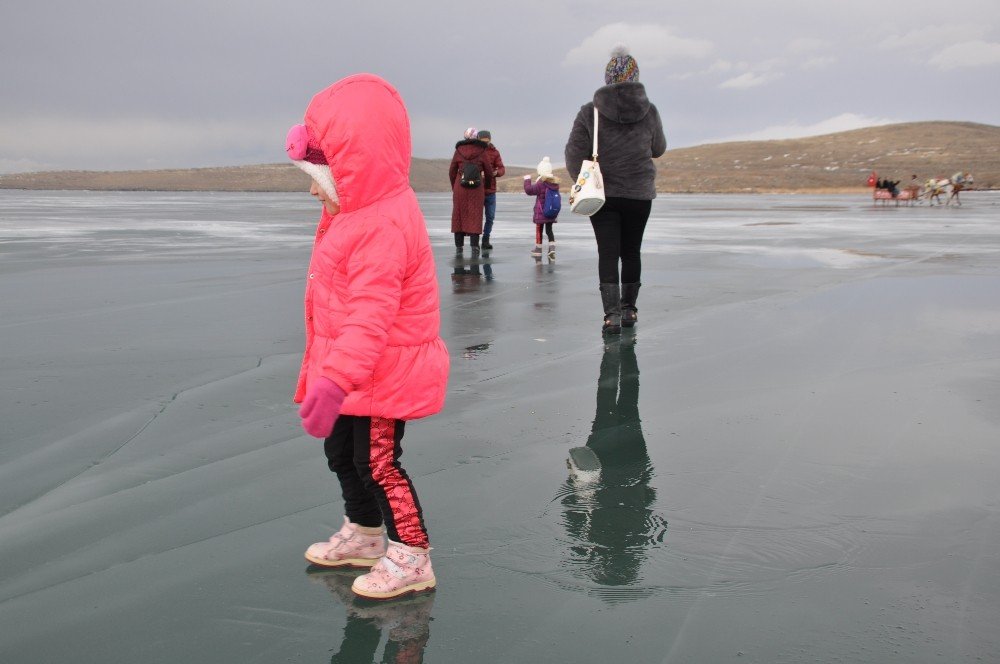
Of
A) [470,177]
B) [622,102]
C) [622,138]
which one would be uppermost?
[622,102]

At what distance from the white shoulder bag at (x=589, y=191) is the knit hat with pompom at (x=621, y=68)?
25.6 inches

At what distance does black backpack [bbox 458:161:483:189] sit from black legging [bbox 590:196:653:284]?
664 centimetres

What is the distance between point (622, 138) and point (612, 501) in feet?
14.2

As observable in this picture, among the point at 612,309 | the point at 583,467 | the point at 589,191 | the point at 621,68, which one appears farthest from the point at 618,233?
the point at 583,467

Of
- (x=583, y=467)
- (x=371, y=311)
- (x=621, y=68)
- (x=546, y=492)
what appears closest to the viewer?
(x=371, y=311)

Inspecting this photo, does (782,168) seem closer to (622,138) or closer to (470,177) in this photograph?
(470,177)

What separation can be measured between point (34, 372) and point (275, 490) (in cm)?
288

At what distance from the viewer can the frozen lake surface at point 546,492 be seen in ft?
8.54

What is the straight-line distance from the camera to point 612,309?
7.20m

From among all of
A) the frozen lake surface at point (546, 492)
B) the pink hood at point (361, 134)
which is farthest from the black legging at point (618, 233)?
the pink hood at point (361, 134)

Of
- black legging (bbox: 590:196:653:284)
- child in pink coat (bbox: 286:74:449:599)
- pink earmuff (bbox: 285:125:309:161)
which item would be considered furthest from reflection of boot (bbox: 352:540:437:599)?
black legging (bbox: 590:196:653:284)

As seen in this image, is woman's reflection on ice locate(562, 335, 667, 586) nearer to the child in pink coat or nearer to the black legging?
the child in pink coat

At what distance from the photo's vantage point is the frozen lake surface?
260cm

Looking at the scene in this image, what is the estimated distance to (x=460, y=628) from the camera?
2615 mm
